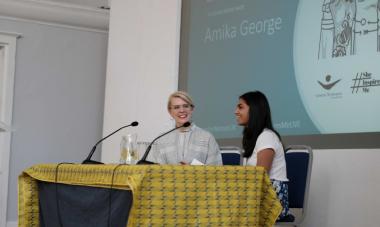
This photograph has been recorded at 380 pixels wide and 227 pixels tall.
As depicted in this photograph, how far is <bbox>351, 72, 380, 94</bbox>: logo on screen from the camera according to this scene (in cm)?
425

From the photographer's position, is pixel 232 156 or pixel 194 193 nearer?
pixel 194 193

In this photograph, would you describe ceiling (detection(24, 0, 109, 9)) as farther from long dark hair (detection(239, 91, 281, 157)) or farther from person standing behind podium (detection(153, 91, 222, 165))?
long dark hair (detection(239, 91, 281, 157))

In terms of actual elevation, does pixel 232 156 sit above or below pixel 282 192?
above

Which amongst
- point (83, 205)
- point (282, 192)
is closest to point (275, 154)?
point (282, 192)

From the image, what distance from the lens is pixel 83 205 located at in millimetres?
3234

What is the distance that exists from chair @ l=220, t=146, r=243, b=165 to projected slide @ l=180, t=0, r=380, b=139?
51 centimetres

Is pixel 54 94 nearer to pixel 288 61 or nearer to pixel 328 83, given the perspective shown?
pixel 288 61

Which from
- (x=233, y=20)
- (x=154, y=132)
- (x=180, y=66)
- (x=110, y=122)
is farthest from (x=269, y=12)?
(x=110, y=122)

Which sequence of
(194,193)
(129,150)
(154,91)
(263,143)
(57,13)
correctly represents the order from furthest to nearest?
(57,13), (154,91), (263,143), (129,150), (194,193)

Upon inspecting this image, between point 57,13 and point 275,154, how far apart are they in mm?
4648

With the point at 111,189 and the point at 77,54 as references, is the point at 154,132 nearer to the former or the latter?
the point at 77,54

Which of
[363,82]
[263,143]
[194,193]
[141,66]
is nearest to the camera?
[194,193]

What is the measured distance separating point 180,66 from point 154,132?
0.66m

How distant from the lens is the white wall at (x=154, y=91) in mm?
4445
